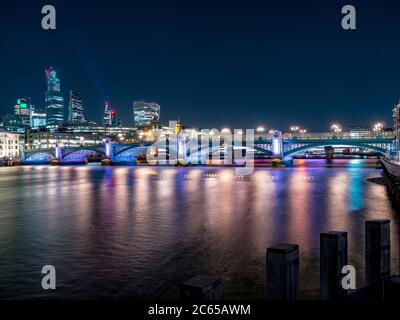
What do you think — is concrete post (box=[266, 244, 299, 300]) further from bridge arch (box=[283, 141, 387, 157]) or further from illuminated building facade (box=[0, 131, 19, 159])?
illuminated building facade (box=[0, 131, 19, 159])

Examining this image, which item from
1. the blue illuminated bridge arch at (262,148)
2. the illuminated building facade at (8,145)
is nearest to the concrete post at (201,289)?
the blue illuminated bridge arch at (262,148)

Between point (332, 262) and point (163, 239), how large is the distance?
37.0ft

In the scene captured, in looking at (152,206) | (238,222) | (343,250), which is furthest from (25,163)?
(343,250)

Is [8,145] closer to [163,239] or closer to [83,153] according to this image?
[83,153]

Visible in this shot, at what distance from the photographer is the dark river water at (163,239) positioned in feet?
38.8

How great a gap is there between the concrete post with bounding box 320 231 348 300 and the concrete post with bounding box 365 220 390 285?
1.11m

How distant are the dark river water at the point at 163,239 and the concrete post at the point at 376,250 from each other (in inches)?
87.4

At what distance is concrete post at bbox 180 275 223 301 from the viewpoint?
5.41 m

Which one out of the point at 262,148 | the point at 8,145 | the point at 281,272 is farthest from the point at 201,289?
the point at 8,145

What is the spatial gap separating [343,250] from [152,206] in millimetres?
23086

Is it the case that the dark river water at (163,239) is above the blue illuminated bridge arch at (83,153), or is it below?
below

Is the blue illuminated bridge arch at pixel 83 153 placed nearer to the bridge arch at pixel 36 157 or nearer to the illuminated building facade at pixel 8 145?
the bridge arch at pixel 36 157

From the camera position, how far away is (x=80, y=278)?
1231 cm

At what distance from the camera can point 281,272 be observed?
6.52 meters
